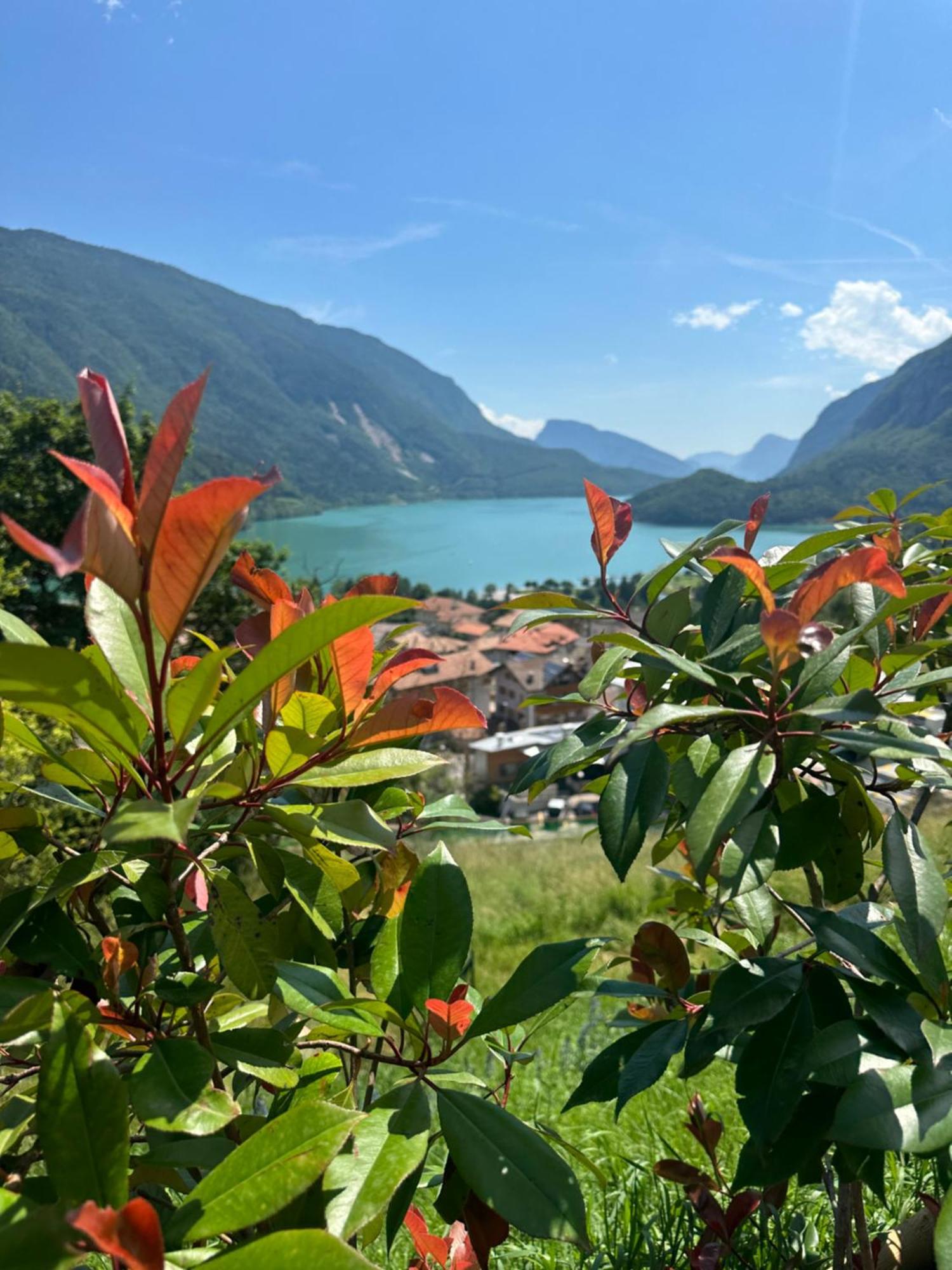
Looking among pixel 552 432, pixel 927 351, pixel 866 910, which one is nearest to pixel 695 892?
pixel 866 910

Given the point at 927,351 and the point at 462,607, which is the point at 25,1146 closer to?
the point at 462,607

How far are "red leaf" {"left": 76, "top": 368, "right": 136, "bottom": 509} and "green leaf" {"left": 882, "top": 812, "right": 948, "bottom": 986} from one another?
21.9 inches

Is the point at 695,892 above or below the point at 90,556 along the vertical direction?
below

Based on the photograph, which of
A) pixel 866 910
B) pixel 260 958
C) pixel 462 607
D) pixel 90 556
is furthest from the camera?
pixel 462 607

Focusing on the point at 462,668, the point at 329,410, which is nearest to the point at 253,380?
the point at 329,410

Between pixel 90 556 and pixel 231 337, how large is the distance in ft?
507

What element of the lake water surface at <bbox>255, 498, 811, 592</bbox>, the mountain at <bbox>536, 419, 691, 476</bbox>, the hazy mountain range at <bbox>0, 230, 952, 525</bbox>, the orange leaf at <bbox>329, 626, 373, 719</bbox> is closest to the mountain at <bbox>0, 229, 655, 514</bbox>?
the hazy mountain range at <bbox>0, 230, 952, 525</bbox>

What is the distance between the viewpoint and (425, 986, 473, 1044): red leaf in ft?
1.82

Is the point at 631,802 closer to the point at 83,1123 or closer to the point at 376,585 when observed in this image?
the point at 376,585

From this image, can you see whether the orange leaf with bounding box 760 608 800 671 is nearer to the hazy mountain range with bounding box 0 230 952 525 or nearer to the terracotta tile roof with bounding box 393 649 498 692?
the terracotta tile roof with bounding box 393 649 498 692

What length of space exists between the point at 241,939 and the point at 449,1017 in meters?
0.16

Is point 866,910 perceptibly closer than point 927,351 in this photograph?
Yes

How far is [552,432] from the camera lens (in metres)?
192

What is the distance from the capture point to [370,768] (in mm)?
558
